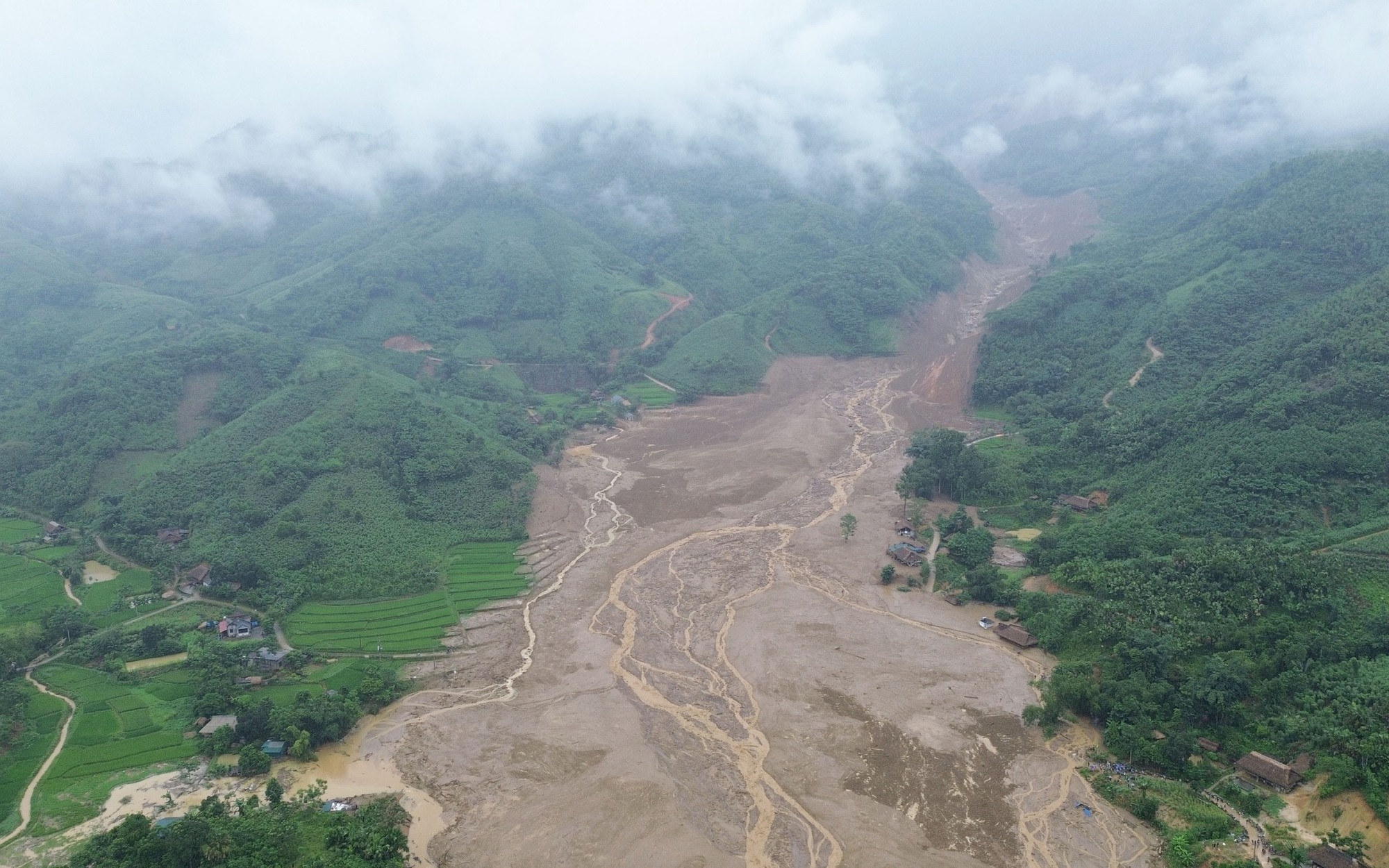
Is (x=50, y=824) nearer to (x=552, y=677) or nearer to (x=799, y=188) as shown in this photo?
(x=552, y=677)

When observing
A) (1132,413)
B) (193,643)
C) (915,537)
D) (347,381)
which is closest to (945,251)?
(1132,413)

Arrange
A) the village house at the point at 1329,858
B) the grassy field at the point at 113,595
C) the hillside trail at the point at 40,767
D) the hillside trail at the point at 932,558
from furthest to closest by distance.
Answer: the hillside trail at the point at 932,558, the grassy field at the point at 113,595, the hillside trail at the point at 40,767, the village house at the point at 1329,858

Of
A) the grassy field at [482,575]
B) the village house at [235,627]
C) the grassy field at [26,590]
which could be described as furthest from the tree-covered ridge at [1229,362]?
the grassy field at [26,590]

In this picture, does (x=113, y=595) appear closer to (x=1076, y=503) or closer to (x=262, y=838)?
(x=262, y=838)

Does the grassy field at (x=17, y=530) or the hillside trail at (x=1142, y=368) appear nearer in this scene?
the grassy field at (x=17, y=530)

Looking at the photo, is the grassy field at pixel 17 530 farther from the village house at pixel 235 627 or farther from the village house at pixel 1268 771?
the village house at pixel 1268 771

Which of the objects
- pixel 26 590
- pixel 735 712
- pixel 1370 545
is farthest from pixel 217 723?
pixel 1370 545

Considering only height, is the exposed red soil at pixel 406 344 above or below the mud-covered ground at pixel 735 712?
above
